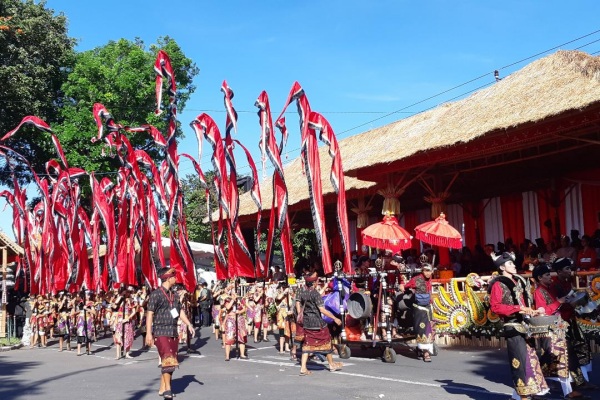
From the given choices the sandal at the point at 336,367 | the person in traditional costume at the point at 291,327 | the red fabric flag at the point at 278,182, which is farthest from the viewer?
the person in traditional costume at the point at 291,327

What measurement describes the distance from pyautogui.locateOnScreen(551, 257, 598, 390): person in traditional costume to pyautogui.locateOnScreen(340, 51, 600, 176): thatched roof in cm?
464

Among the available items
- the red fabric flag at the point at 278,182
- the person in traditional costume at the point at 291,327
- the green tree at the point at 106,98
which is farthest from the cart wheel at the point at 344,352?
the green tree at the point at 106,98

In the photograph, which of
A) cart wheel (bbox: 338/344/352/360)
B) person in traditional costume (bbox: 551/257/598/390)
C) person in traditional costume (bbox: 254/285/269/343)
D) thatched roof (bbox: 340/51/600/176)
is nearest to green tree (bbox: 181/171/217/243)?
person in traditional costume (bbox: 254/285/269/343)

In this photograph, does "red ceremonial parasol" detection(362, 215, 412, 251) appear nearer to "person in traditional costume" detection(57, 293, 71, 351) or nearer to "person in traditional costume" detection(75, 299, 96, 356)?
"person in traditional costume" detection(75, 299, 96, 356)

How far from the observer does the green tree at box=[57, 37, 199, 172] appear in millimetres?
28219

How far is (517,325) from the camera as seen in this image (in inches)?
277

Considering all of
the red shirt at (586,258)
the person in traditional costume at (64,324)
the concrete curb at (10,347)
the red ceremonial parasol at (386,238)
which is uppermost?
the red ceremonial parasol at (386,238)

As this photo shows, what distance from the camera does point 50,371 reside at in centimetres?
1341

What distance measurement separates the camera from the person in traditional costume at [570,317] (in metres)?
8.14

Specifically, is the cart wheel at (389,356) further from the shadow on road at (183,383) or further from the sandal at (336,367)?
the shadow on road at (183,383)

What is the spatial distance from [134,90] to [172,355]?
21.6 m

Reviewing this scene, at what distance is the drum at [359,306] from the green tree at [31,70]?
66.3 ft

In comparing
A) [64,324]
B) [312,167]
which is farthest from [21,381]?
[312,167]

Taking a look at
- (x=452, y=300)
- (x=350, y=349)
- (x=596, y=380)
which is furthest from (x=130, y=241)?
(x=596, y=380)
